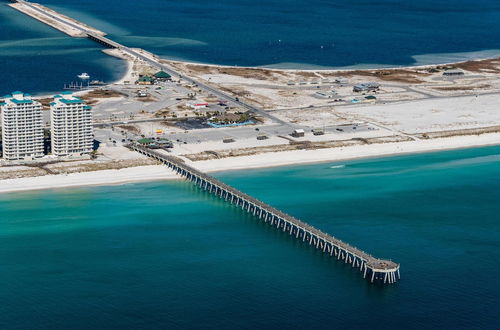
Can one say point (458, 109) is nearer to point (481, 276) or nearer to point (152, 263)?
point (481, 276)

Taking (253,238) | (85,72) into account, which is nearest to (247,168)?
(253,238)

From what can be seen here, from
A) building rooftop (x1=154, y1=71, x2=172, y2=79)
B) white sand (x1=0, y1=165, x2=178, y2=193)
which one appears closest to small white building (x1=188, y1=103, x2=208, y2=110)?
building rooftop (x1=154, y1=71, x2=172, y2=79)

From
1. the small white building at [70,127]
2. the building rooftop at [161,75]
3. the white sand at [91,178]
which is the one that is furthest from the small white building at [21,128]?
the building rooftop at [161,75]

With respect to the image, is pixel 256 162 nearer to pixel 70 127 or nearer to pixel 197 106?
pixel 70 127

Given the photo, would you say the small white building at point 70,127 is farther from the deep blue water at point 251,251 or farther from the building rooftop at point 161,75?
the building rooftop at point 161,75

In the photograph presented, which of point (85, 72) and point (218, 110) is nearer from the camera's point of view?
point (218, 110)

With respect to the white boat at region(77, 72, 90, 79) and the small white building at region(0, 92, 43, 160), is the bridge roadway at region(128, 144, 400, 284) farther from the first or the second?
the white boat at region(77, 72, 90, 79)
